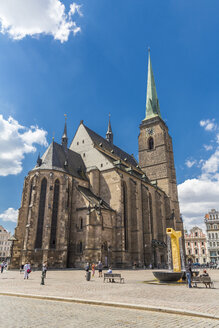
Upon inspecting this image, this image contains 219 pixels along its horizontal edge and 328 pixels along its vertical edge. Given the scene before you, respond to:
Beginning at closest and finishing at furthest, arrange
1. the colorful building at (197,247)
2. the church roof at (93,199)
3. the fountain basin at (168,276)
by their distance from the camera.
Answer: the fountain basin at (168,276)
the church roof at (93,199)
the colorful building at (197,247)

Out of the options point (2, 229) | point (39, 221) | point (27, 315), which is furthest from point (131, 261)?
point (2, 229)

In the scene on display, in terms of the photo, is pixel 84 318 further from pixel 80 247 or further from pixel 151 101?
pixel 151 101

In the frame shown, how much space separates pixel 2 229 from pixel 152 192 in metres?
65.0

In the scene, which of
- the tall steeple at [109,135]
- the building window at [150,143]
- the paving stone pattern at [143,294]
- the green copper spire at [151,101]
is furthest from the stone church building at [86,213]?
the green copper spire at [151,101]

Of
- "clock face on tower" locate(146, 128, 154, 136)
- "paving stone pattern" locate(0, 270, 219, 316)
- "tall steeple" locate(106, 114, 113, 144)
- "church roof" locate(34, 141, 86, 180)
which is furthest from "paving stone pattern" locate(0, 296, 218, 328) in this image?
"clock face on tower" locate(146, 128, 154, 136)

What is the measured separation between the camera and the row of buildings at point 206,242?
220 ft

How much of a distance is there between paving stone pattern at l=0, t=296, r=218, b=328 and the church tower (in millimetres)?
43689

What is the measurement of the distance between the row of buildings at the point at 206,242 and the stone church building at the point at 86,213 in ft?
88.0

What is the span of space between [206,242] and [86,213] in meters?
54.2

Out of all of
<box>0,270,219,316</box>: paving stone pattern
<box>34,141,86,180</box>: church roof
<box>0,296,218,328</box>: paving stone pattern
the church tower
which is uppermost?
the church tower

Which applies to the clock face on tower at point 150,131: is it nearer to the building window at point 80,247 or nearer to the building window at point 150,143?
the building window at point 150,143

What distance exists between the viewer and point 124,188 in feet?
126

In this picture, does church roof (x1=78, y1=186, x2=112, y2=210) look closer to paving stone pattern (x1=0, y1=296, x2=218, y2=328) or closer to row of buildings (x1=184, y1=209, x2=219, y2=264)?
paving stone pattern (x1=0, y1=296, x2=218, y2=328)

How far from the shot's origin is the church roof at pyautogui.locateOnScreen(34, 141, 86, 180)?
34375 millimetres
